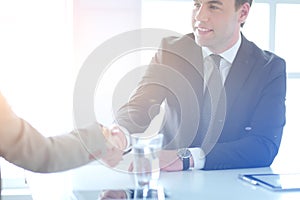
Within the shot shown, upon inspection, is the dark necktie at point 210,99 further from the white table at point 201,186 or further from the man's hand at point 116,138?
the man's hand at point 116,138

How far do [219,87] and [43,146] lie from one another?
0.94 metres

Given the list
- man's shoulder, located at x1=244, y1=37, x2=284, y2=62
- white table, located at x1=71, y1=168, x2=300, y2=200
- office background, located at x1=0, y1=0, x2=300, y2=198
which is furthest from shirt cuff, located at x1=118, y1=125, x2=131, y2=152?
man's shoulder, located at x1=244, y1=37, x2=284, y2=62

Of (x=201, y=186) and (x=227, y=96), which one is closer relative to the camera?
(x=201, y=186)

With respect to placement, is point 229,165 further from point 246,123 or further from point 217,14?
point 217,14

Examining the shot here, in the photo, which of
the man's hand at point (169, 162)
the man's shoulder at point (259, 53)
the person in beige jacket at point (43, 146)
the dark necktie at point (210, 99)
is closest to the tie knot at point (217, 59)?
the dark necktie at point (210, 99)

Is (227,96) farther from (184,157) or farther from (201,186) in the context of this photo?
(201,186)

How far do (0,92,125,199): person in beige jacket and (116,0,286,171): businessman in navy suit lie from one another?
65cm

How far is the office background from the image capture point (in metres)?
2.08

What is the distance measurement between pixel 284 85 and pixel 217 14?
0.36 meters

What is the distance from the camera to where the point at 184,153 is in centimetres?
186

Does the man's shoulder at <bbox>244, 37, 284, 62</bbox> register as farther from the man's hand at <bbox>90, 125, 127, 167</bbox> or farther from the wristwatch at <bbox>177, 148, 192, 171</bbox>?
the man's hand at <bbox>90, 125, 127, 167</bbox>

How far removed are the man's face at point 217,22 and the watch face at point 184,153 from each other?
15.3 inches

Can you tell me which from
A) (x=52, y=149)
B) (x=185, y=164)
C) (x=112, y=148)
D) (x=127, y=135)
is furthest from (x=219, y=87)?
(x=52, y=149)

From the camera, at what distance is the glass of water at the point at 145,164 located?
1.52 meters
